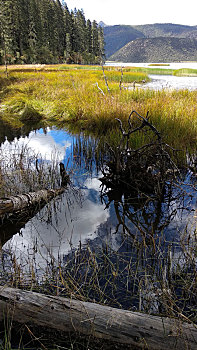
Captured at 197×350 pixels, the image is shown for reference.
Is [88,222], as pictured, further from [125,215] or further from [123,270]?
[123,270]

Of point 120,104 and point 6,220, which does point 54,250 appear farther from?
point 120,104

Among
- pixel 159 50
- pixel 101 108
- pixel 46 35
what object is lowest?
pixel 101 108

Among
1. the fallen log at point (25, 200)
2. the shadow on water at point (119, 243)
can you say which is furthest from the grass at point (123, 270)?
the fallen log at point (25, 200)

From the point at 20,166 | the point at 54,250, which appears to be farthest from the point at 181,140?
the point at 54,250

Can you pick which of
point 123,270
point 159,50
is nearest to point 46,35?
point 123,270

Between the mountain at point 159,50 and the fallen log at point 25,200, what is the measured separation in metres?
171

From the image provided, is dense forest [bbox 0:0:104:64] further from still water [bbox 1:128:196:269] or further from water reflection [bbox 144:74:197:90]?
still water [bbox 1:128:196:269]

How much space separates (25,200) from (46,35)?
59383 mm

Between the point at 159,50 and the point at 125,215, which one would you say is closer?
the point at 125,215

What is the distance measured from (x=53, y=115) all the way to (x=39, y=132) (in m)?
1.97

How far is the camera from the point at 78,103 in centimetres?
990

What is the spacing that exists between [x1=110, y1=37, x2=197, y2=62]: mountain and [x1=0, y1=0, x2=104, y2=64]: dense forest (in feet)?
353

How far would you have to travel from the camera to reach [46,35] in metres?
53.5

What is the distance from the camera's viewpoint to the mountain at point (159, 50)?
160m
